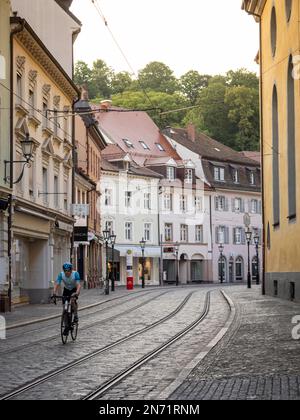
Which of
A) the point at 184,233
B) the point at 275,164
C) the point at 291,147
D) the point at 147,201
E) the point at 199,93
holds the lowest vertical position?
the point at 184,233

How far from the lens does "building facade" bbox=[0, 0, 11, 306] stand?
94.4 feet

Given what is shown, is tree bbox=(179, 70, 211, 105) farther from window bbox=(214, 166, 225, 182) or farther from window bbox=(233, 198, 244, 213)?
window bbox=(233, 198, 244, 213)

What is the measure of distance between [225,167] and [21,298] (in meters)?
58.4

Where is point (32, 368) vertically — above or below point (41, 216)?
below

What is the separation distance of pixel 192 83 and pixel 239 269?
23477 mm

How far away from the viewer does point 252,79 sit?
3735 inches

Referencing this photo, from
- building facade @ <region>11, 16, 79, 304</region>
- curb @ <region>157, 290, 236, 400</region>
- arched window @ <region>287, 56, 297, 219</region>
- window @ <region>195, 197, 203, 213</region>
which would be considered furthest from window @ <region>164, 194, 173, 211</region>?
curb @ <region>157, 290, 236, 400</region>

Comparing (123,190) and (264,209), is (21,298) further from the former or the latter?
(123,190)

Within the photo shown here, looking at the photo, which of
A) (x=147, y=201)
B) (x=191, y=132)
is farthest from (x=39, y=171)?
(x=191, y=132)

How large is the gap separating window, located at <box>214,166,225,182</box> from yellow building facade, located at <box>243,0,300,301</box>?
4979cm

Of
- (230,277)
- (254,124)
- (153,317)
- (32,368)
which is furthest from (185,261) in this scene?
(32,368)

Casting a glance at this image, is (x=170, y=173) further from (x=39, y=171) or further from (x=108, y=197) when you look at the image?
(x=39, y=171)

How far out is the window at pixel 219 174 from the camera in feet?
292

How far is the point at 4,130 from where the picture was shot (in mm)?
29688
